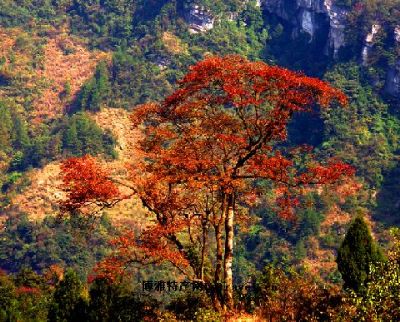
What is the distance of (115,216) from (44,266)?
11904 millimetres

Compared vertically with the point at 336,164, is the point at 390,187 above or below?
below

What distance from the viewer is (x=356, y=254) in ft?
84.4

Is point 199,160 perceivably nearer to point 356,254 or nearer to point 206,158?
point 206,158

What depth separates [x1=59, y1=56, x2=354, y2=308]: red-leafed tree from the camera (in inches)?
786

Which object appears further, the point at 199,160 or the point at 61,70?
the point at 61,70

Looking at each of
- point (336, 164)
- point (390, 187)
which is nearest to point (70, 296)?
point (336, 164)

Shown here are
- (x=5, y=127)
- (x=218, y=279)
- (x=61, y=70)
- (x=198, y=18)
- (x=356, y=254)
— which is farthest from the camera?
(x=198, y=18)

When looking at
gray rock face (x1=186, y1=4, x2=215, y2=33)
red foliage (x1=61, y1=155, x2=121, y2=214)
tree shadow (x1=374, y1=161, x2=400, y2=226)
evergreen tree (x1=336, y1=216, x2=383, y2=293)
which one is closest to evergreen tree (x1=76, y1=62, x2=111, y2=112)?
gray rock face (x1=186, y1=4, x2=215, y2=33)

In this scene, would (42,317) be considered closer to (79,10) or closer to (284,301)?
(284,301)

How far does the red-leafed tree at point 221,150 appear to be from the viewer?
65.5 feet

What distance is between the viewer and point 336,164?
798 inches

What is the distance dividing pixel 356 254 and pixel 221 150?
750 centimetres

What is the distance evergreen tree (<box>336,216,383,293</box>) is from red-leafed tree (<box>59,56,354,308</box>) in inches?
205

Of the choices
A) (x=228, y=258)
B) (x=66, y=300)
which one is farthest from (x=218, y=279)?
(x=66, y=300)
